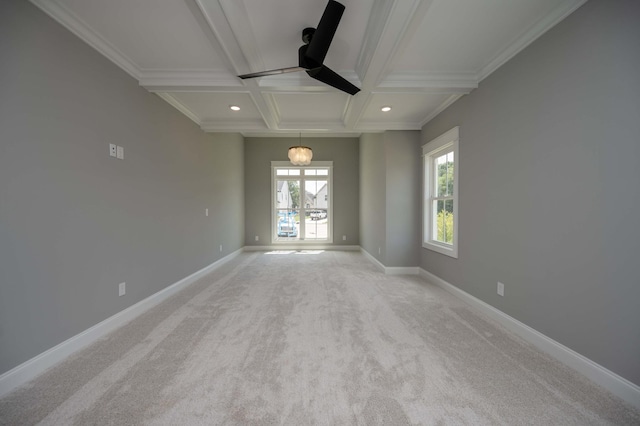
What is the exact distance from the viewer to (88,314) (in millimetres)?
2000

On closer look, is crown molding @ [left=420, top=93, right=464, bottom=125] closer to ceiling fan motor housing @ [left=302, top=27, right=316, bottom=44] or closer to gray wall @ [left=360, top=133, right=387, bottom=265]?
gray wall @ [left=360, top=133, right=387, bottom=265]

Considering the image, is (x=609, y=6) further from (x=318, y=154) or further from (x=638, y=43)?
(x=318, y=154)

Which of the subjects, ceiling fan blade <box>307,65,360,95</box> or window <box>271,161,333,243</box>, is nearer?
ceiling fan blade <box>307,65,360,95</box>

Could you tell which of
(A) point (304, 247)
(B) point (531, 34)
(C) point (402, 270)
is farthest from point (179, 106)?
(A) point (304, 247)

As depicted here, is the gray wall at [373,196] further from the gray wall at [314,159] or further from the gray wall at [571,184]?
the gray wall at [571,184]

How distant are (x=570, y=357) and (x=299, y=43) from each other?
3.32 meters

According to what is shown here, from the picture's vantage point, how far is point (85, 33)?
1.92 m

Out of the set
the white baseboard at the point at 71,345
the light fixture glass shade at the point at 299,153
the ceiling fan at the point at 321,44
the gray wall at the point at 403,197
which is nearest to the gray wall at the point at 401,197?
the gray wall at the point at 403,197

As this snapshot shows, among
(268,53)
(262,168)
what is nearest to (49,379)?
(268,53)

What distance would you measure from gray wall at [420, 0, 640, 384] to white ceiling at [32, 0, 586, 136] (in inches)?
12.5

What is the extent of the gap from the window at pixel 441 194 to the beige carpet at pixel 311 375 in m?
1.08

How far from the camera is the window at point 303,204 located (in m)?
6.64

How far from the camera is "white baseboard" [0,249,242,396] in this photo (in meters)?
1.48

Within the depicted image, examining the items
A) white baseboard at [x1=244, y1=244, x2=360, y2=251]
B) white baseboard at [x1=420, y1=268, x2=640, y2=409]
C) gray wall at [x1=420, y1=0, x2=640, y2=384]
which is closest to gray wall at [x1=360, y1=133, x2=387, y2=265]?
white baseboard at [x1=244, y1=244, x2=360, y2=251]
